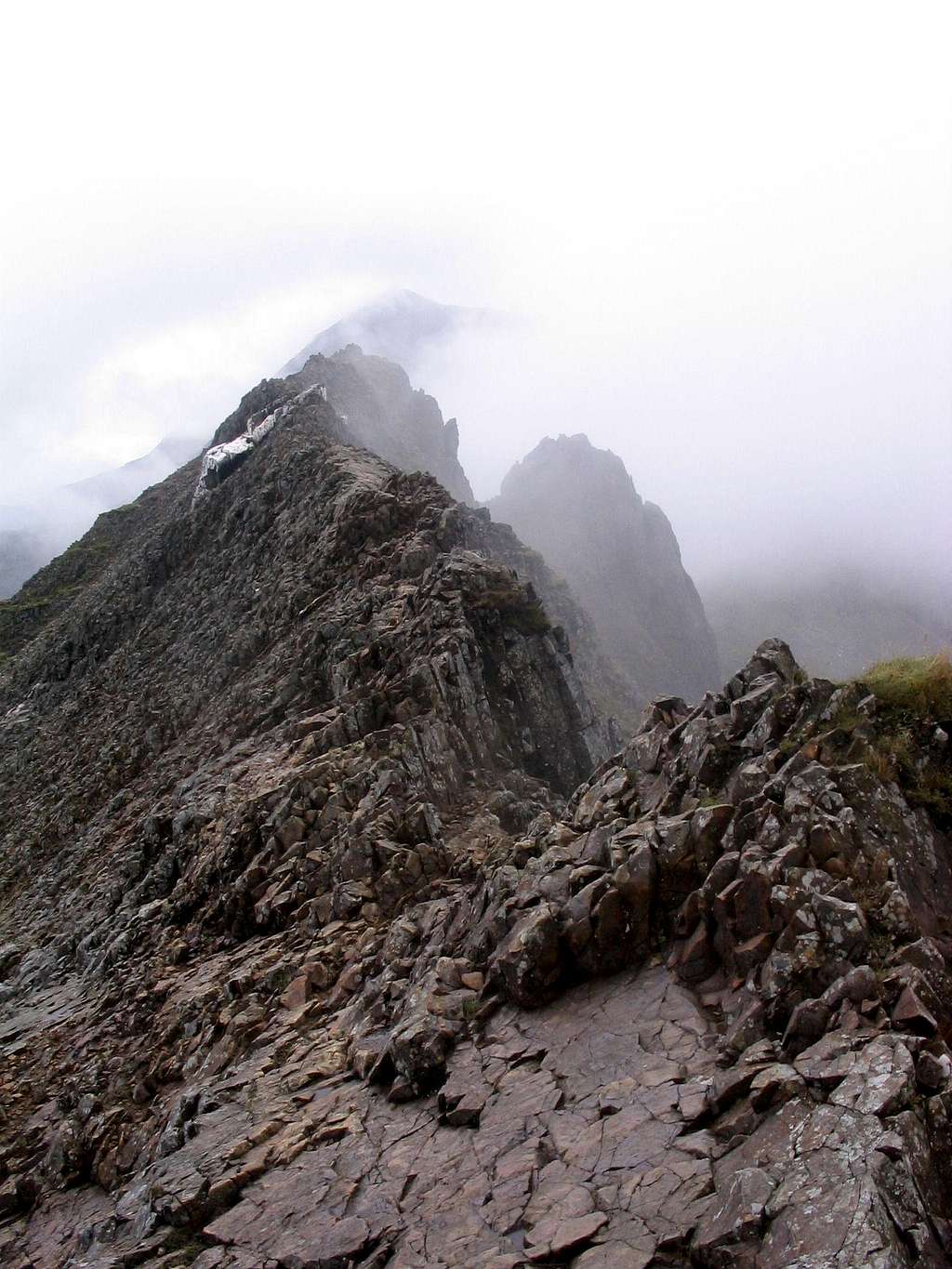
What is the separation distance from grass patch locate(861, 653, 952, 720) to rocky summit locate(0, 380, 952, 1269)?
12.5 inches

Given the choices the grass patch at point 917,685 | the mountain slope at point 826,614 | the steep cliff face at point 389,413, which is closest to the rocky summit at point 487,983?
the grass patch at point 917,685

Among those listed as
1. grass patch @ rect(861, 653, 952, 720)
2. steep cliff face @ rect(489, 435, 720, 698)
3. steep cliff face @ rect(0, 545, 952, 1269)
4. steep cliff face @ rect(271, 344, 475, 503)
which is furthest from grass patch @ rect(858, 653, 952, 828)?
steep cliff face @ rect(489, 435, 720, 698)

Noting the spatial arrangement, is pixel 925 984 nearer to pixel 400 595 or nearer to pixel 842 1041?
pixel 842 1041

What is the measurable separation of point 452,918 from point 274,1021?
4.22 metres

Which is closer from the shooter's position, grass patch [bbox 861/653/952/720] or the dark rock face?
grass patch [bbox 861/653/952/720]

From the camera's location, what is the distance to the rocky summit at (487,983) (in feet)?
28.4

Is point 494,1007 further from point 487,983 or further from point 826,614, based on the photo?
point 826,614

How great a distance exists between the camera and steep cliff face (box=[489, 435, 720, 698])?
125500 millimetres

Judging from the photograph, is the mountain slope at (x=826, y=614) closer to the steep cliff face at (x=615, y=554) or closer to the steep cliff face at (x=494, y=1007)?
the steep cliff face at (x=615, y=554)

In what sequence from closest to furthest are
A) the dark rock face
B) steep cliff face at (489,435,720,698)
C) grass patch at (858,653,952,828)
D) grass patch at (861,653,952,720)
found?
1. grass patch at (858,653,952,828)
2. grass patch at (861,653,952,720)
3. the dark rock face
4. steep cliff face at (489,435,720,698)

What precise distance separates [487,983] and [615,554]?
128 m

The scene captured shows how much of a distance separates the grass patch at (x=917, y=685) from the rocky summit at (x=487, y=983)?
0.32 m

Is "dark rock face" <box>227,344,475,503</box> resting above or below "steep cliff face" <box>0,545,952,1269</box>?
above

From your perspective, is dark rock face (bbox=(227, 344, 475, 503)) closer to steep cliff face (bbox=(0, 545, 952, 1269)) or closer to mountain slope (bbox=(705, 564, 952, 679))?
steep cliff face (bbox=(0, 545, 952, 1269))
